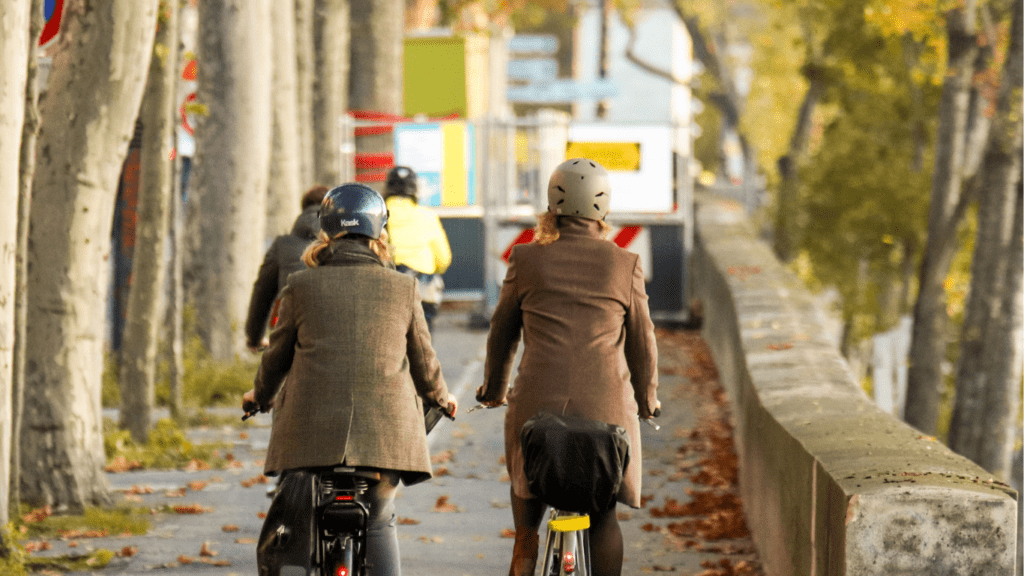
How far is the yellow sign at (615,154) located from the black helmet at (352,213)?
42.1ft

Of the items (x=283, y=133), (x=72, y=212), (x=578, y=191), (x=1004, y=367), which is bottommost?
(x=1004, y=367)

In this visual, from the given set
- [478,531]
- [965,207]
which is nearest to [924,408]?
[965,207]

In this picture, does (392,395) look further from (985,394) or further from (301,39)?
(301,39)

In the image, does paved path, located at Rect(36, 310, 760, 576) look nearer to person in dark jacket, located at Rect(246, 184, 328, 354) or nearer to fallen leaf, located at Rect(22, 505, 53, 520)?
fallen leaf, located at Rect(22, 505, 53, 520)

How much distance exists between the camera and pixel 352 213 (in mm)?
5082

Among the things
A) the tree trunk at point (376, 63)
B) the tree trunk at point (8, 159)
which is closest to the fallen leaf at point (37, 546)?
the tree trunk at point (8, 159)

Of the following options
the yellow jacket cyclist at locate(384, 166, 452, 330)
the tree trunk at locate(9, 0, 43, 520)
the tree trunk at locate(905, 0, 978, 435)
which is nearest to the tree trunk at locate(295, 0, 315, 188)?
the tree trunk at locate(905, 0, 978, 435)

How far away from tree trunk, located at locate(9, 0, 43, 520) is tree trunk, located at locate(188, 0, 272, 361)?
5.44 metres

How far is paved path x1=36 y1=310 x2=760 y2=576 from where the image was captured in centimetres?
770

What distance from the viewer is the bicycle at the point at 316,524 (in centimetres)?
481

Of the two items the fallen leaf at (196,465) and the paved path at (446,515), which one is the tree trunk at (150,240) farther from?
the paved path at (446,515)

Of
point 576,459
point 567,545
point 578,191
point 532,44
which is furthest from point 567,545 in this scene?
point 532,44

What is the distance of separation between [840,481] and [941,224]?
1554 cm

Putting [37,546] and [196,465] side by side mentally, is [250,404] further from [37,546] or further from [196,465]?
[196,465]
